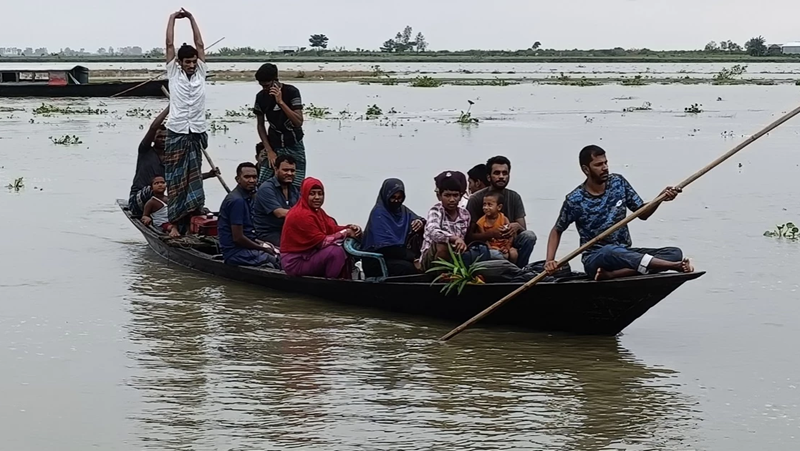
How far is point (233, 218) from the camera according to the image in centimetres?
910

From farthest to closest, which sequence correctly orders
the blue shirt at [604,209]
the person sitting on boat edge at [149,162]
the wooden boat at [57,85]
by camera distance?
the wooden boat at [57,85]
the person sitting on boat edge at [149,162]
the blue shirt at [604,209]

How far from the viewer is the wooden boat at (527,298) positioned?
709 cm

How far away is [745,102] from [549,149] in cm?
1660

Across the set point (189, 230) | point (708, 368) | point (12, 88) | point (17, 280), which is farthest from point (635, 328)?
point (12, 88)

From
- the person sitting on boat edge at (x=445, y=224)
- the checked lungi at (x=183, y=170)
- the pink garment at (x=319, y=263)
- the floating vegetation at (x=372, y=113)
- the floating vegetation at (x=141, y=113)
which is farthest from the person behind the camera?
the floating vegetation at (x=141, y=113)

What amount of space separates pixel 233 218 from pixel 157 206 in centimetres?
221

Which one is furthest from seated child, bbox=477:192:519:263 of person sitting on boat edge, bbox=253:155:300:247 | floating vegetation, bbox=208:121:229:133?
floating vegetation, bbox=208:121:229:133

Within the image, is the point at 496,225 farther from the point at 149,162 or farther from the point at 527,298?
the point at 149,162

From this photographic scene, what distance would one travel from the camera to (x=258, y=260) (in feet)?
30.4

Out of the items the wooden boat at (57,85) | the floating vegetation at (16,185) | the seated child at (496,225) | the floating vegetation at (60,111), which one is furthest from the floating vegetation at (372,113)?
the seated child at (496,225)

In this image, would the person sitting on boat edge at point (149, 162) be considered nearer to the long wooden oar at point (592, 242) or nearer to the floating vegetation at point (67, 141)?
the long wooden oar at point (592, 242)

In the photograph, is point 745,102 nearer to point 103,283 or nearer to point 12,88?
point 12,88

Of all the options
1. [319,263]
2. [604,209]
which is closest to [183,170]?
[319,263]

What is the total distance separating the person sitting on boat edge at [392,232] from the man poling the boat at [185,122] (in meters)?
2.66
